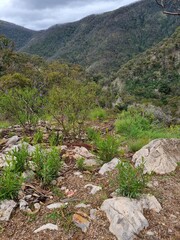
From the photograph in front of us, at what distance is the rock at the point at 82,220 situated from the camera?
3.28 meters

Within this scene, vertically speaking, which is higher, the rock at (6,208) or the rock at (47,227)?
the rock at (6,208)

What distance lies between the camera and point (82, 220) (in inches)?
132

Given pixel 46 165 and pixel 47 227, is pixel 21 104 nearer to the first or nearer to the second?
pixel 46 165

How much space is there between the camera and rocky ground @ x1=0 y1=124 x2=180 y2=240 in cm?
322

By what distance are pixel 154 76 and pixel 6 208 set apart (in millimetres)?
82252

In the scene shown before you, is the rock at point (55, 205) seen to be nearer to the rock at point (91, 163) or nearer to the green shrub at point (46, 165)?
the green shrub at point (46, 165)

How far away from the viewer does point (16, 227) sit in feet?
11.0

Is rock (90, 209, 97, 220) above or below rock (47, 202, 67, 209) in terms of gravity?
below

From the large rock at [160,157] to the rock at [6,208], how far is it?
2.02 metres

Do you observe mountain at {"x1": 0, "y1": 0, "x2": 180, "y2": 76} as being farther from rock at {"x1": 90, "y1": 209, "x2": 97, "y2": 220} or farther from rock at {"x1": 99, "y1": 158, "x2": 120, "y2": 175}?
rock at {"x1": 90, "y1": 209, "x2": 97, "y2": 220}

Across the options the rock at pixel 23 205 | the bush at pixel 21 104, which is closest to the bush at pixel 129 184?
the rock at pixel 23 205

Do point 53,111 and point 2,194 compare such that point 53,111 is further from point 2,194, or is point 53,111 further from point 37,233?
point 37,233

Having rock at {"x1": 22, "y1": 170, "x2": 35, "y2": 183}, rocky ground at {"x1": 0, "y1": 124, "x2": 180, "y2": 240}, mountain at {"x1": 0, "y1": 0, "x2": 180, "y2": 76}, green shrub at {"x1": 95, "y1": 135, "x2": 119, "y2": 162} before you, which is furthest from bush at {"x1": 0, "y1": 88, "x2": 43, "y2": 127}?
mountain at {"x1": 0, "y1": 0, "x2": 180, "y2": 76}

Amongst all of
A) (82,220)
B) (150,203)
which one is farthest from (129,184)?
(82,220)
